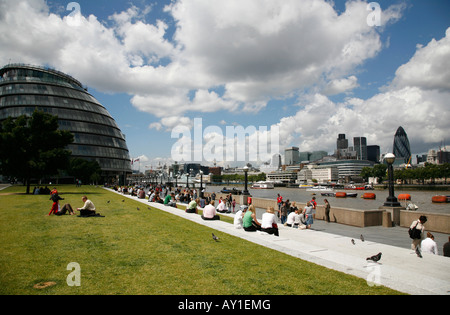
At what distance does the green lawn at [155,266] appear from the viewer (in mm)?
5648

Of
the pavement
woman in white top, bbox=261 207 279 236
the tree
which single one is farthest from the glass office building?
the pavement

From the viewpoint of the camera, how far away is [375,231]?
16.8 metres

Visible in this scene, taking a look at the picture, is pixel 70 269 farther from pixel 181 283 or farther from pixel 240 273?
pixel 240 273

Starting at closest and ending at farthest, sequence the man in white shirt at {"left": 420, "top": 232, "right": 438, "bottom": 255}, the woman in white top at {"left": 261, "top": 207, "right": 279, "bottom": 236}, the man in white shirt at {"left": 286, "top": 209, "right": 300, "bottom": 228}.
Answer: the man in white shirt at {"left": 420, "top": 232, "right": 438, "bottom": 255} → the woman in white top at {"left": 261, "top": 207, "right": 279, "bottom": 236} → the man in white shirt at {"left": 286, "top": 209, "right": 300, "bottom": 228}

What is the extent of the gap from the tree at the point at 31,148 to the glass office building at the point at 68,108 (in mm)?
53707

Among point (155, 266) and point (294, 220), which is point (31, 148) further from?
point (155, 266)

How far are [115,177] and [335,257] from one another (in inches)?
4394

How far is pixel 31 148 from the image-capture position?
37406 millimetres

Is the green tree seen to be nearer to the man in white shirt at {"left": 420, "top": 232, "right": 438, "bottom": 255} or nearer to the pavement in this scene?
the pavement

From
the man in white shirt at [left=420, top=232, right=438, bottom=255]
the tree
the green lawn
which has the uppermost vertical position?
the tree

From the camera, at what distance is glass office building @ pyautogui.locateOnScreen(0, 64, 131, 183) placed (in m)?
88.8

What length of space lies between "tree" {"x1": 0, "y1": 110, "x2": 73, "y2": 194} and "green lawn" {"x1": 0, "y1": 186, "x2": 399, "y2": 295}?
3048cm
